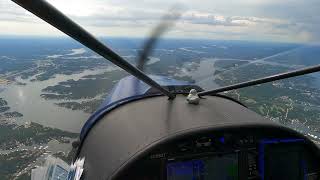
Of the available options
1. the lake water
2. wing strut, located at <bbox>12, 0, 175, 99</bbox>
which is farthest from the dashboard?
the lake water

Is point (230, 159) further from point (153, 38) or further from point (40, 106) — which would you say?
point (40, 106)

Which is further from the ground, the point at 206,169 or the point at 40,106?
the point at 40,106

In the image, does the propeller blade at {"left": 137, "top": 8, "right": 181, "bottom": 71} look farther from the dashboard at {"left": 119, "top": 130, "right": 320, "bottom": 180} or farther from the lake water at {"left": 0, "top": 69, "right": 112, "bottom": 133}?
the lake water at {"left": 0, "top": 69, "right": 112, "bottom": 133}

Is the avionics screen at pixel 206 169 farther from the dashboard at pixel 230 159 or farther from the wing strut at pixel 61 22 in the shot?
the wing strut at pixel 61 22

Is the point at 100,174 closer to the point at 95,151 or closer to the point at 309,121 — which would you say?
the point at 95,151

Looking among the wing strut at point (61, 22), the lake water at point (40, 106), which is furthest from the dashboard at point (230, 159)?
the lake water at point (40, 106)

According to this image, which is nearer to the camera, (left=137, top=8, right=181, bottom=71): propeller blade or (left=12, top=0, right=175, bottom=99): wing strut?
(left=12, top=0, right=175, bottom=99): wing strut

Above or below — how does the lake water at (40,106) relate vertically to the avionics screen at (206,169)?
above

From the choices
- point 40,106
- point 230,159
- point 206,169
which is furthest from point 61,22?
point 40,106
